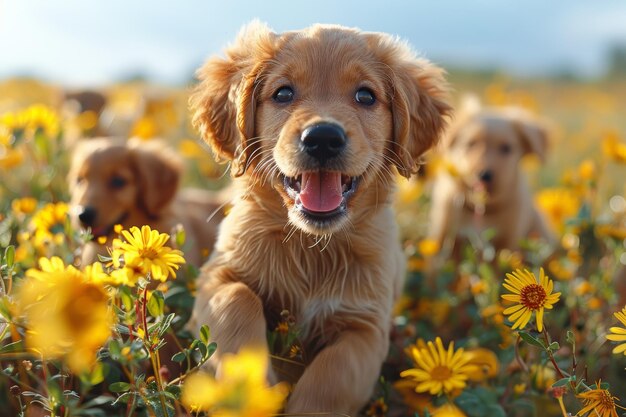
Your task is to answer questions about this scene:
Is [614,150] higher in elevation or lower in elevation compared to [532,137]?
higher

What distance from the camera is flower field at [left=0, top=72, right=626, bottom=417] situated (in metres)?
1.46

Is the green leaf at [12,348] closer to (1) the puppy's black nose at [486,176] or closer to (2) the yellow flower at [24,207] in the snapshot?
(2) the yellow flower at [24,207]

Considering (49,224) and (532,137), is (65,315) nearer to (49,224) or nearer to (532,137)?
(49,224)

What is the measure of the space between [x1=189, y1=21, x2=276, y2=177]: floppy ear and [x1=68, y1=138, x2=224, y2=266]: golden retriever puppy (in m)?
0.82

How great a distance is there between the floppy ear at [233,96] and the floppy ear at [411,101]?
0.43 meters

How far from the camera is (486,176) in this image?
4172 millimetres

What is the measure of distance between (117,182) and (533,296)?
2.21 meters

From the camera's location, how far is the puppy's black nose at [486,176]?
4.16 m

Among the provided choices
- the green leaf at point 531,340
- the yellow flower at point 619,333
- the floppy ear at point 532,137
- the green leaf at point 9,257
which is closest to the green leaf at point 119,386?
the green leaf at point 9,257

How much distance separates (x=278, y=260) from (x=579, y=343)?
1.32 meters

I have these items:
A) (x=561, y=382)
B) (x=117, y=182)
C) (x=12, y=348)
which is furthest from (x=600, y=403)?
(x=117, y=182)


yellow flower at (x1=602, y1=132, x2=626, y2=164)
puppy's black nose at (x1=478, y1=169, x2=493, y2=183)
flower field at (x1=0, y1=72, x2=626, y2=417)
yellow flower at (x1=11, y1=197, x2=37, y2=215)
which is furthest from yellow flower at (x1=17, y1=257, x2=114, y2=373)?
puppy's black nose at (x1=478, y1=169, x2=493, y2=183)

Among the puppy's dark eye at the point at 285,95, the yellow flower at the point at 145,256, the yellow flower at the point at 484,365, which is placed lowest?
the yellow flower at the point at 484,365

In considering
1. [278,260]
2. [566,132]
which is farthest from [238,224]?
[566,132]
